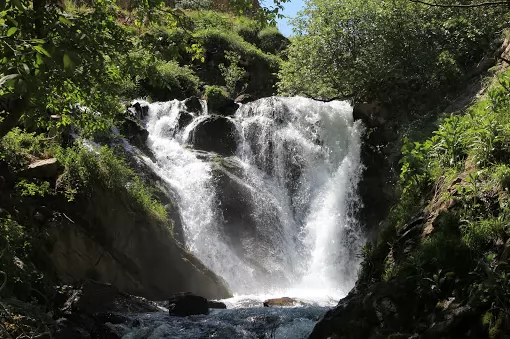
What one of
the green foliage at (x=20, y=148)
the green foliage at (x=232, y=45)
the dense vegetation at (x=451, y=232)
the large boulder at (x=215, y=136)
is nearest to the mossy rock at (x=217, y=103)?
the large boulder at (x=215, y=136)

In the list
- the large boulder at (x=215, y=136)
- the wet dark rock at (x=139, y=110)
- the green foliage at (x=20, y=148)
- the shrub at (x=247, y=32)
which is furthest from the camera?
the shrub at (x=247, y=32)

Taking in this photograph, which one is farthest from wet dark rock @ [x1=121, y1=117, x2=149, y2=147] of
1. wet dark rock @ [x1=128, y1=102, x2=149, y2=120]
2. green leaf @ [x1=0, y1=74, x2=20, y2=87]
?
green leaf @ [x1=0, y1=74, x2=20, y2=87]

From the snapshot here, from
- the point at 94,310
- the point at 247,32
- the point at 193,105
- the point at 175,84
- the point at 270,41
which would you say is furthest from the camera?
the point at 247,32

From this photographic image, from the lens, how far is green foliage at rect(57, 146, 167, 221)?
9547 mm

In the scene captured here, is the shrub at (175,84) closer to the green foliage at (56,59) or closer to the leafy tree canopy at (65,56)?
the green foliage at (56,59)

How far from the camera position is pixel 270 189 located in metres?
16.6

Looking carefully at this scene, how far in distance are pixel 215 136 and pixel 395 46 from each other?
7161 millimetres

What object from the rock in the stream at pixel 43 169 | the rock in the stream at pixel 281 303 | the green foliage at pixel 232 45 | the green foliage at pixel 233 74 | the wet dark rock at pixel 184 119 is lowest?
the rock in the stream at pixel 281 303

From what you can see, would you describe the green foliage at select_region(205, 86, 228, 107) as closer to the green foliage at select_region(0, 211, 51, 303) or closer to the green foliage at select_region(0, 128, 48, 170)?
the green foliage at select_region(0, 128, 48, 170)

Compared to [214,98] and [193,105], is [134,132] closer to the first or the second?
[193,105]

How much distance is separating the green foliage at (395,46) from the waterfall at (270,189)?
171 centimetres

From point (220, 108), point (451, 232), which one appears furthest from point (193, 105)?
point (451, 232)

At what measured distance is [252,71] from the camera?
28.3 metres

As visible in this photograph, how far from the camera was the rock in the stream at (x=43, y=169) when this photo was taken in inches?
353
